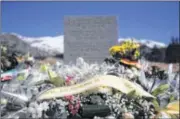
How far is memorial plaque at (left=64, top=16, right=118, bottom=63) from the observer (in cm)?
492

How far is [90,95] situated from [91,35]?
2898 mm

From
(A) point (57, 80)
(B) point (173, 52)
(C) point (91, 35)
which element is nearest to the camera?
(A) point (57, 80)

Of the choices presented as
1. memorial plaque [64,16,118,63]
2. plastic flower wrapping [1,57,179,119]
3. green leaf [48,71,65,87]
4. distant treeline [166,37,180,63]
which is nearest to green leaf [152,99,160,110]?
plastic flower wrapping [1,57,179,119]

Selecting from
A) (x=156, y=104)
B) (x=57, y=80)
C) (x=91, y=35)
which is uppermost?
(x=91, y=35)

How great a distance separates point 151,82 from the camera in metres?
2.23

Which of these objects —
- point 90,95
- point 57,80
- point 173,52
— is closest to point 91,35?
point 57,80

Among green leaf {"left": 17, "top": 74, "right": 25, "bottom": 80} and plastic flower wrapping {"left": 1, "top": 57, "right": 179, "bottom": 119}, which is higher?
green leaf {"left": 17, "top": 74, "right": 25, "bottom": 80}

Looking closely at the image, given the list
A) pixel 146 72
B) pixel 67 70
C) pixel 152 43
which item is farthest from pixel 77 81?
pixel 152 43

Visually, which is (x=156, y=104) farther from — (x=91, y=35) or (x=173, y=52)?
(x=173, y=52)

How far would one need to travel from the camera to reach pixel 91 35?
15.9 ft

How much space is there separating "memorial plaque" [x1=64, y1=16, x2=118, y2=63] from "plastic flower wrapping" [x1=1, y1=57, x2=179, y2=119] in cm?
264

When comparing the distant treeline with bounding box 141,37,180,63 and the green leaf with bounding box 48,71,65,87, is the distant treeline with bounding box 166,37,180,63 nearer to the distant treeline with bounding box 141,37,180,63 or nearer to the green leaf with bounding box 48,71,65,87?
the distant treeline with bounding box 141,37,180,63

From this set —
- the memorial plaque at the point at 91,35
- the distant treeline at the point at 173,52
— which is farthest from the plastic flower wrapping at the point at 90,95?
the distant treeline at the point at 173,52

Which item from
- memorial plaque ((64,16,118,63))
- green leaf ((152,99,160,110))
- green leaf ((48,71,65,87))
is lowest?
green leaf ((152,99,160,110))
